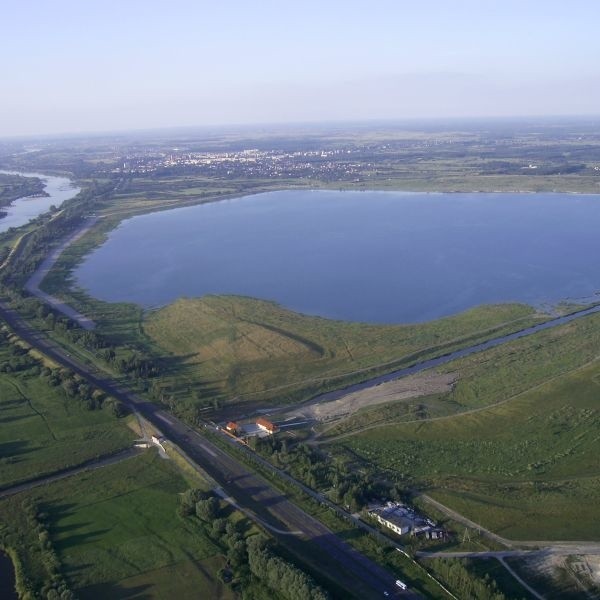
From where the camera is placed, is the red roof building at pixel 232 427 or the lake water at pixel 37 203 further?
the lake water at pixel 37 203

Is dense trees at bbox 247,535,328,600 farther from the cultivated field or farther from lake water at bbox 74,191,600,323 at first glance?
lake water at bbox 74,191,600,323

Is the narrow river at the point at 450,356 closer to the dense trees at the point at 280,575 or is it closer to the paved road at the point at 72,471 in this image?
the paved road at the point at 72,471

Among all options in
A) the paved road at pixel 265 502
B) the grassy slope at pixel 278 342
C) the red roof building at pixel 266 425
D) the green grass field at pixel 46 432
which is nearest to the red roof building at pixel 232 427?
the red roof building at pixel 266 425

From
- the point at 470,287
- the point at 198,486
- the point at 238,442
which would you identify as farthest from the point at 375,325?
the point at 198,486

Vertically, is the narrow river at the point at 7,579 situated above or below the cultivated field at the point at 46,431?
below

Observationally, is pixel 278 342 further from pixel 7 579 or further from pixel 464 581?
pixel 464 581

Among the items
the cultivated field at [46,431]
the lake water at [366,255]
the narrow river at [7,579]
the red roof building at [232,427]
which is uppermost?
the lake water at [366,255]

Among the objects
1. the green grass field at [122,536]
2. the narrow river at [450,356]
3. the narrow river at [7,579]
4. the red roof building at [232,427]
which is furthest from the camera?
the narrow river at [450,356]
